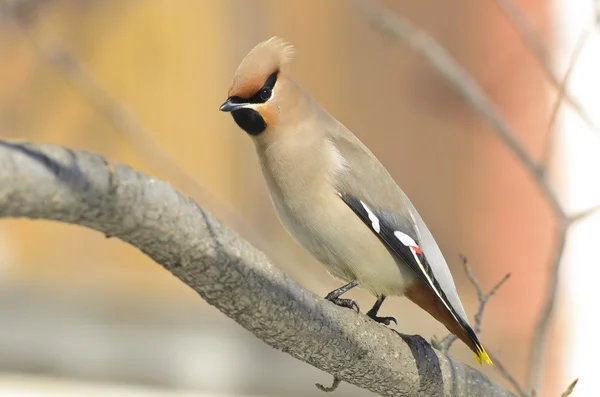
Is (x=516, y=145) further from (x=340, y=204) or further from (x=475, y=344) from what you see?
(x=475, y=344)

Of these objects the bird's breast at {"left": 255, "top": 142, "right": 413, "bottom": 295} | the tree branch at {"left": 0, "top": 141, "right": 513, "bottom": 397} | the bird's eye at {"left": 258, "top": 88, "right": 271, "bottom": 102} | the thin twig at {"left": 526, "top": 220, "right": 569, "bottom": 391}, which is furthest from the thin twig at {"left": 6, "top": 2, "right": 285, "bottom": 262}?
the tree branch at {"left": 0, "top": 141, "right": 513, "bottom": 397}

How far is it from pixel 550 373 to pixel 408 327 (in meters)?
0.83

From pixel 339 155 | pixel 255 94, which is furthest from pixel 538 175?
pixel 255 94

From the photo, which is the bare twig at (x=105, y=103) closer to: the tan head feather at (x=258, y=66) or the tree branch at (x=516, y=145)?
the tree branch at (x=516, y=145)

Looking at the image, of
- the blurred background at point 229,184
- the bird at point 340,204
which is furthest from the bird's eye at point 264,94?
the blurred background at point 229,184

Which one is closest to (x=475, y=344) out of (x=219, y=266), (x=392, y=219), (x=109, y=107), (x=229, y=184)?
(x=392, y=219)

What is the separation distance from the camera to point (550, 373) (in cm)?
561

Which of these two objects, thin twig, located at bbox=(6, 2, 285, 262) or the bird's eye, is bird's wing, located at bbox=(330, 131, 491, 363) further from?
thin twig, located at bbox=(6, 2, 285, 262)

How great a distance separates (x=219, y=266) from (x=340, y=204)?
938 millimetres

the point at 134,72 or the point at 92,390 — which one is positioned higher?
the point at 134,72

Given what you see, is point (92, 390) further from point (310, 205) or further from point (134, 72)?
point (310, 205)

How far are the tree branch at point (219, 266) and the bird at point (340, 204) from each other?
0.26m

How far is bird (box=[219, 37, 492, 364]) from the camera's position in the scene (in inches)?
94.5

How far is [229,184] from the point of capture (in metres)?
5.65
